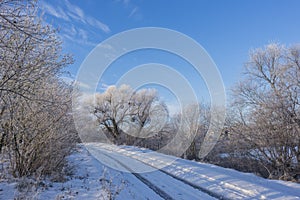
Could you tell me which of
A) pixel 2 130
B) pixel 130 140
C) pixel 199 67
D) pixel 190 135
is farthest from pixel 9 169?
pixel 130 140

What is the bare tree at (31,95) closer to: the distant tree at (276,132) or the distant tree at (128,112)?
the distant tree at (276,132)

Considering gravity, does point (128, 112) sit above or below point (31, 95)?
above

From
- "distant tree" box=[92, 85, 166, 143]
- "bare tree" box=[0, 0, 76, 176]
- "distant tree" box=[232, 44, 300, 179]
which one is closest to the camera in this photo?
"bare tree" box=[0, 0, 76, 176]

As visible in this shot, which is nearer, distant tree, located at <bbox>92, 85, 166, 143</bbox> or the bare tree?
the bare tree

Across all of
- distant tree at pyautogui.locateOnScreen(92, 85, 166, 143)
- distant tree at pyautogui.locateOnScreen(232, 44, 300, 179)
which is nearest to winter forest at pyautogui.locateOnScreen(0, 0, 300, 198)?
distant tree at pyautogui.locateOnScreen(232, 44, 300, 179)

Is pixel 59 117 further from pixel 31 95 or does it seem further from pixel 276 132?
pixel 276 132

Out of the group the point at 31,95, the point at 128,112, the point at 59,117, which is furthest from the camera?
the point at 128,112

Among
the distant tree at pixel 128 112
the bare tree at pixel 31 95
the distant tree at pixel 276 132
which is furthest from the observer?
the distant tree at pixel 128 112

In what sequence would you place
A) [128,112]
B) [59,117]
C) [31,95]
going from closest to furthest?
1. [31,95]
2. [59,117]
3. [128,112]

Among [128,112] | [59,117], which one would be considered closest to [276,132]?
[59,117]

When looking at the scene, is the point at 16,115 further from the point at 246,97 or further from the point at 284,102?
the point at 246,97

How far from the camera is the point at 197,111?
23.1 m

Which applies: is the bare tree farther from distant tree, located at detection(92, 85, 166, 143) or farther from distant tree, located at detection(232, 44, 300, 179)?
distant tree, located at detection(92, 85, 166, 143)

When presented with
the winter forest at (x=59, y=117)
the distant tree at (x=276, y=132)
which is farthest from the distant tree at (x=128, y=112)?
the distant tree at (x=276, y=132)
